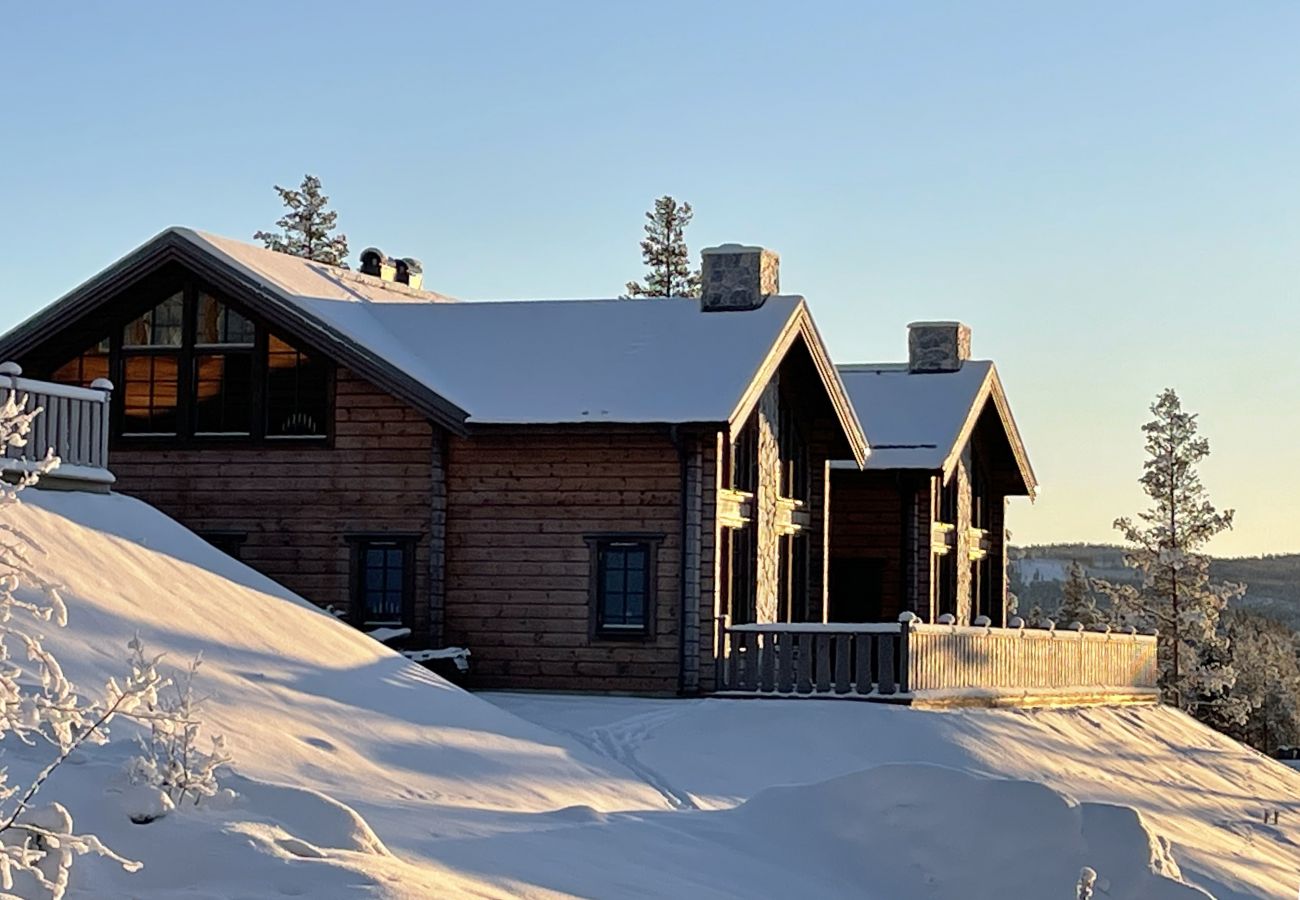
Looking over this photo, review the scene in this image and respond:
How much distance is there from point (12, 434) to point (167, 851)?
2.91 m

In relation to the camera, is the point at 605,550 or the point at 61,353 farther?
the point at 61,353

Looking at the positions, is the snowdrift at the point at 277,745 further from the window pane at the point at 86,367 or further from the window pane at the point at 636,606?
the window pane at the point at 86,367

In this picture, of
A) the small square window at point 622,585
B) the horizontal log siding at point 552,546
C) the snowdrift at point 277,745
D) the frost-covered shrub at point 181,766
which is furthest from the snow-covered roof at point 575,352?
the frost-covered shrub at point 181,766

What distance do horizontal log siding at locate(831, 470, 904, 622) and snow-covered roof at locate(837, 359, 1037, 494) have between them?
3.04ft

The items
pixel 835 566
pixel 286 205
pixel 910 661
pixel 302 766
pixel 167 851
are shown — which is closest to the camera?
pixel 167 851

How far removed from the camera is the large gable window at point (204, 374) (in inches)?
1144

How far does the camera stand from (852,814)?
15.0 meters

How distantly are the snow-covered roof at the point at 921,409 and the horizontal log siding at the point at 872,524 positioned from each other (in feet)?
3.04

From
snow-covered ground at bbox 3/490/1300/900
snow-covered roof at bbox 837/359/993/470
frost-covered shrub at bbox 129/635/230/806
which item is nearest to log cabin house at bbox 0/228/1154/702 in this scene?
snow-covered ground at bbox 3/490/1300/900

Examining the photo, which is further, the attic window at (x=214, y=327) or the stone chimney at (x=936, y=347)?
the stone chimney at (x=936, y=347)

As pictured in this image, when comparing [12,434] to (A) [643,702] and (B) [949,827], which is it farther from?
(A) [643,702]

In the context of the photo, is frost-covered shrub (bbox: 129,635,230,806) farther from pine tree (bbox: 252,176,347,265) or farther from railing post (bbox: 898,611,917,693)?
pine tree (bbox: 252,176,347,265)

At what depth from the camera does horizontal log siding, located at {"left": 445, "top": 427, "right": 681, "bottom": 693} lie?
27406mm

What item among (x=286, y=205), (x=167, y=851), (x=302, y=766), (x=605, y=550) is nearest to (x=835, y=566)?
(x=605, y=550)
